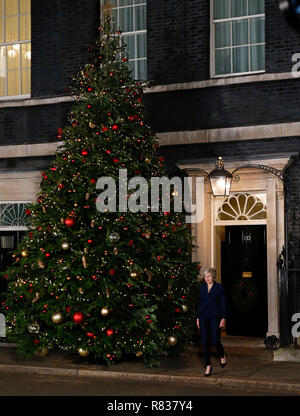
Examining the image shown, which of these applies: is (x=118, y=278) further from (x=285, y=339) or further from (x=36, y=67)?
(x=36, y=67)

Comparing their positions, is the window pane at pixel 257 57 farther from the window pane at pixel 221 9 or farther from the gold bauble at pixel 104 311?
the gold bauble at pixel 104 311

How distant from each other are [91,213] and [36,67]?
19.3 ft

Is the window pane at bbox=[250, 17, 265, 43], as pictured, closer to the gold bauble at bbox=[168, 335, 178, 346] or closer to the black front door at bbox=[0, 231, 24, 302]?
the gold bauble at bbox=[168, 335, 178, 346]

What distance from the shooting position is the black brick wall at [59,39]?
56.2ft

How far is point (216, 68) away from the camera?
16125mm

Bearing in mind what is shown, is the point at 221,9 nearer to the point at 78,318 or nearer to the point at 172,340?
the point at 172,340

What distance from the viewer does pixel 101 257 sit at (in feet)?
41.8

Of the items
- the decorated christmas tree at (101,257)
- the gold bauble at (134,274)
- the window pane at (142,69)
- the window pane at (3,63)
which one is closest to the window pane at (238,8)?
the window pane at (142,69)

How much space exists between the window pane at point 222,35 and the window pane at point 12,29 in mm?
→ 4830

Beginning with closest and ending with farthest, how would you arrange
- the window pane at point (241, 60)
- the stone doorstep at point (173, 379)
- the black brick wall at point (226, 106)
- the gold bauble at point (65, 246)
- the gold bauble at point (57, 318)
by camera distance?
the stone doorstep at point (173, 379) → the gold bauble at point (57, 318) → the gold bauble at point (65, 246) → the black brick wall at point (226, 106) → the window pane at point (241, 60)

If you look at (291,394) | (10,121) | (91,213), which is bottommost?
(291,394)

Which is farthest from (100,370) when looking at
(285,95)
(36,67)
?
(36,67)

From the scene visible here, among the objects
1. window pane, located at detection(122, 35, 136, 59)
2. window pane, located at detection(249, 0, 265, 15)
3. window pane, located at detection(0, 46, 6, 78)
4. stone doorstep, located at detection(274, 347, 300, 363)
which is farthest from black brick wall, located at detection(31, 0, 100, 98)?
stone doorstep, located at detection(274, 347, 300, 363)

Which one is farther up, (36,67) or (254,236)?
(36,67)
